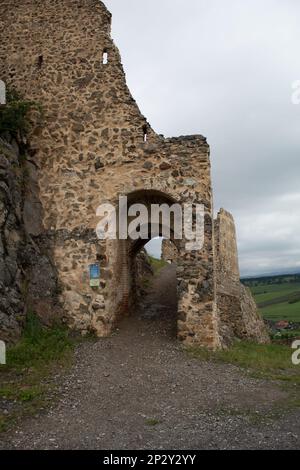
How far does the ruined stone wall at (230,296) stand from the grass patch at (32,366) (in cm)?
476

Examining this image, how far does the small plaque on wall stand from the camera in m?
11.1

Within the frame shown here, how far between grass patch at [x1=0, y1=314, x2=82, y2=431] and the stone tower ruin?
944mm

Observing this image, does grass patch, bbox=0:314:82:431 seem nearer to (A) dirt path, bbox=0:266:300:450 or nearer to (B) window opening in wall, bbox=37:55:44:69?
(A) dirt path, bbox=0:266:300:450

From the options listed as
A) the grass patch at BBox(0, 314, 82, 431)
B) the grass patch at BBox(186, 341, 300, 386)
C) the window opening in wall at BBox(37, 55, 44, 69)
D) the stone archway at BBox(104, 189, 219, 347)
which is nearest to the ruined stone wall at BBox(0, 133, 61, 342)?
the grass patch at BBox(0, 314, 82, 431)

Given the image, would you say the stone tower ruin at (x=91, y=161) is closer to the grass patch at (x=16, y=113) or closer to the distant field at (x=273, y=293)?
the grass patch at (x=16, y=113)

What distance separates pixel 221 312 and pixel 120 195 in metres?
A: 5.88

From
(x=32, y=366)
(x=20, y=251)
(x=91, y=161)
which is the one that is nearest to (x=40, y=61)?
(x=91, y=161)

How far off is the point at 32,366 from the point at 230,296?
8.22 meters

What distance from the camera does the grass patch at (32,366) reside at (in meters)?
6.72

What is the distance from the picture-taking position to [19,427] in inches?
233

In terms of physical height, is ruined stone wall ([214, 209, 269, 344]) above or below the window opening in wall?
below

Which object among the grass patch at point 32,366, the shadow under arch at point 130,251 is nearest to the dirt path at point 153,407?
the grass patch at point 32,366
